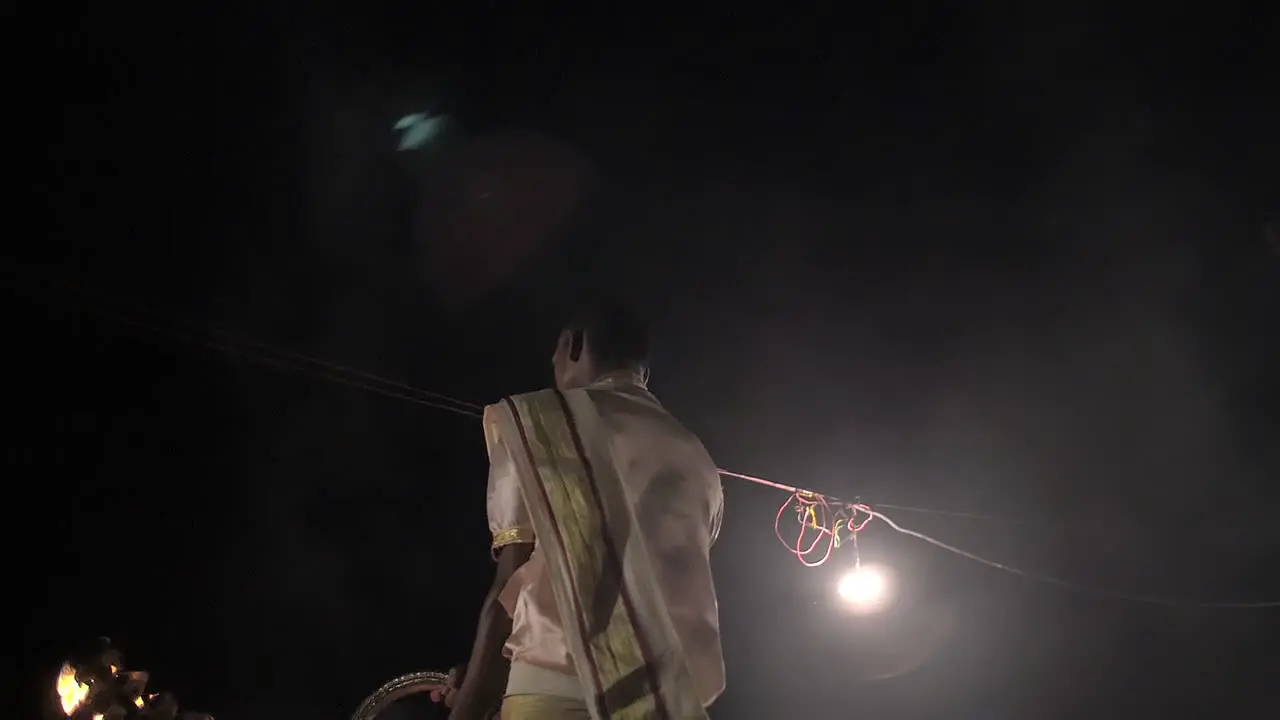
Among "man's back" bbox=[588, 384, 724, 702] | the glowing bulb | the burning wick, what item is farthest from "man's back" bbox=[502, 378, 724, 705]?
the glowing bulb

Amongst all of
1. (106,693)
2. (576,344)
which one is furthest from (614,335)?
(106,693)

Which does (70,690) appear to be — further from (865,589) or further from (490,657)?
(865,589)

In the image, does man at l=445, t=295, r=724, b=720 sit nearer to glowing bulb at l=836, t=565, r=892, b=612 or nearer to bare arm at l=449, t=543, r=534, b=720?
bare arm at l=449, t=543, r=534, b=720

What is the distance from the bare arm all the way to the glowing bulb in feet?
14.3

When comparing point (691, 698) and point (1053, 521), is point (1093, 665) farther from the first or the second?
point (691, 698)

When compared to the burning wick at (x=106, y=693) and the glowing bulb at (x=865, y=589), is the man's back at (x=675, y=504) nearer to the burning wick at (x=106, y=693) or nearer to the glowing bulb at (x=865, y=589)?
the burning wick at (x=106, y=693)

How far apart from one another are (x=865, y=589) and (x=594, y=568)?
4.48 meters

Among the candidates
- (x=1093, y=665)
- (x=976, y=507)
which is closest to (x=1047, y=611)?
(x=1093, y=665)

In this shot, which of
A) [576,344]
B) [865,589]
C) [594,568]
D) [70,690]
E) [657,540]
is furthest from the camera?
[865,589]

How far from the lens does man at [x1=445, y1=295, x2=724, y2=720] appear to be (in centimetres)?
116

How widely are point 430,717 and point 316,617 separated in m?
0.98

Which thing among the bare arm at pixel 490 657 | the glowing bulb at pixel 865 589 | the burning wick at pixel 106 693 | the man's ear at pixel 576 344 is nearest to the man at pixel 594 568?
the bare arm at pixel 490 657

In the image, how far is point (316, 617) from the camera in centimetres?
450

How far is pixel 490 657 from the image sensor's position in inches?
48.7
